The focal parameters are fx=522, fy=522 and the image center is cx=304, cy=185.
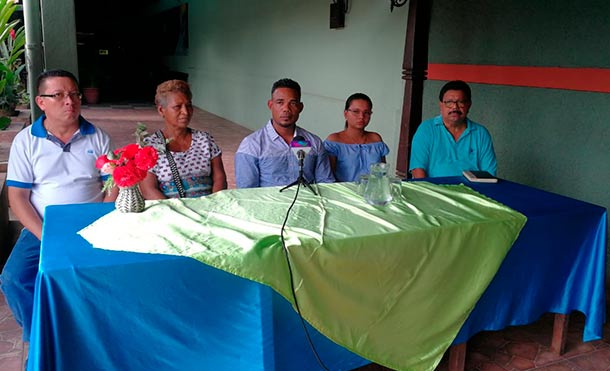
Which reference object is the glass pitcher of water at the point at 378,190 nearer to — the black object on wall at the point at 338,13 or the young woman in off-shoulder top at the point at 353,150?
the young woman in off-shoulder top at the point at 353,150

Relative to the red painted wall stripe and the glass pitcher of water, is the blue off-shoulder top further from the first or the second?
the red painted wall stripe

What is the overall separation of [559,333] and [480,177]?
0.84m

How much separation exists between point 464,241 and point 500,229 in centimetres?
18

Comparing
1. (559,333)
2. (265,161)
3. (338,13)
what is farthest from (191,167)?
(338,13)

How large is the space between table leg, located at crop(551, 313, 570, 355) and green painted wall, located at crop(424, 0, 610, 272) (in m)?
1.26

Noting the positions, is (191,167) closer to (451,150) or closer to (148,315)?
(148,315)

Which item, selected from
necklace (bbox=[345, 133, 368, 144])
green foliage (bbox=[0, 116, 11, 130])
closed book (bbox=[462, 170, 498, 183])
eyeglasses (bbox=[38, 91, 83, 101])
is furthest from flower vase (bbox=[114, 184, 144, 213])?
green foliage (bbox=[0, 116, 11, 130])

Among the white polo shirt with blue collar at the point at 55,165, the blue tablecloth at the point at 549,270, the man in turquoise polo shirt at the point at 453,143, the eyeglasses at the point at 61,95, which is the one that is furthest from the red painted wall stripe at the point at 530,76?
the eyeglasses at the point at 61,95

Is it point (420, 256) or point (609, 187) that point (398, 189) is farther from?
point (609, 187)

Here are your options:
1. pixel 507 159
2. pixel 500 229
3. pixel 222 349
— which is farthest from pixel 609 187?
pixel 222 349

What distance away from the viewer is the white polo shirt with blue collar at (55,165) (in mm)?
2330

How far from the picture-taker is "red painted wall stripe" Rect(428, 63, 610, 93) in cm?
326

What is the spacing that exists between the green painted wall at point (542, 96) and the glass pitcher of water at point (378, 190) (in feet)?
6.19

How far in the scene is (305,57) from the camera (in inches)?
289
